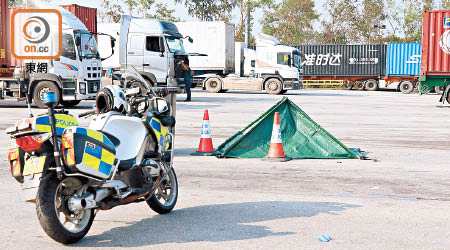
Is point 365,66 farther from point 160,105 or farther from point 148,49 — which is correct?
point 160,105

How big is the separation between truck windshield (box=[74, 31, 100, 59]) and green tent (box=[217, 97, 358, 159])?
457 inches

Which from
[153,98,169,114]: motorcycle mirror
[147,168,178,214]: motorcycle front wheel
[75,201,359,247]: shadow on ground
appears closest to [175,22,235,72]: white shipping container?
[75,201,359,247]: shadow on ground

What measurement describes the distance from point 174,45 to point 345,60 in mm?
21764

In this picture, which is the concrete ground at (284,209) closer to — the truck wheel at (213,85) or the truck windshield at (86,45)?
the truck windshield at (86,45)

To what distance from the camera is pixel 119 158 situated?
5418 millimetres

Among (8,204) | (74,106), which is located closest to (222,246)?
(8,204)

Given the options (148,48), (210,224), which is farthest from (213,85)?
(210,224)

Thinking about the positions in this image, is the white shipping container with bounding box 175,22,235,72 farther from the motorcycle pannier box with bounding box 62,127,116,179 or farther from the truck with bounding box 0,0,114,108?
the motorcycle pannier box with bounding box 62,127,116,179

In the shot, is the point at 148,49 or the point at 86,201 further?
the point at 148,49

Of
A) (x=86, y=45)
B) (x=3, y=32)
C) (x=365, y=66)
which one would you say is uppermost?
(x=3, y=32)

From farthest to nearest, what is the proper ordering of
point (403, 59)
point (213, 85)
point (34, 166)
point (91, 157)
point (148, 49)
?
point (403, 59)
point (213, 85)
point (148, 49)
point (91, 157)
point (34, 166)

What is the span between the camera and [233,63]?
122 feet

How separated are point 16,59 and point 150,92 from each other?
18.1 m

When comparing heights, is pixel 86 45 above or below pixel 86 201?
above
